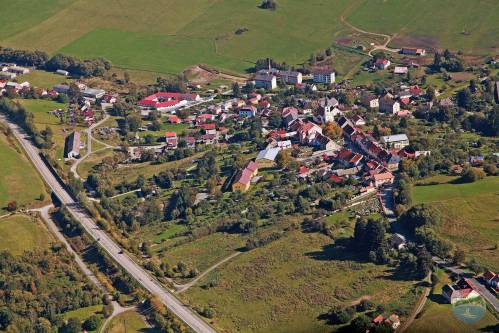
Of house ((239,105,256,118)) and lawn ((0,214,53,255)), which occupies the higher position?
house ((239,105,256,118))

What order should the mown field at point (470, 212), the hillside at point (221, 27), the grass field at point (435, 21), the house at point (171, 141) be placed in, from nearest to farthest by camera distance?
the mown field at point (470, 212), the house at point (171, 141), the grass field at point (435, 21), the hillside at point (221, 27)

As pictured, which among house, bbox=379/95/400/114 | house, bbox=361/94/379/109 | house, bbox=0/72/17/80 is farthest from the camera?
house, bbox=0/72/17/80

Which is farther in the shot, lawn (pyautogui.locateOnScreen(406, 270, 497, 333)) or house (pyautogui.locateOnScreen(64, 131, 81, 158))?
house (pyautogui.locateOnScreen(64, 131, 81, 158))

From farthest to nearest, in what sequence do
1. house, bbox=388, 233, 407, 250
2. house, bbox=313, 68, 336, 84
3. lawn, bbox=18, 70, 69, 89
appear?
lawn, bbox=18, 70, 69, 89, house, bbox=313, 68, 336, 84, house, bbox=388, 233, 407, 250

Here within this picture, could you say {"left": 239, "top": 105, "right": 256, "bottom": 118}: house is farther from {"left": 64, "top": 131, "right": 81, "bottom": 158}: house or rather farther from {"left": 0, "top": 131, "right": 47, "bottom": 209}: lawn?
{"left": 0, "top": 131, "right": 47, "bottom": 209}: lawn

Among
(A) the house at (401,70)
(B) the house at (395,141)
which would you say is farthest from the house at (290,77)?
(B) the house at (395,141)

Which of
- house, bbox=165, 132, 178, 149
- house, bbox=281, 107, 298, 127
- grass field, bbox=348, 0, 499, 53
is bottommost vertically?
house, bbox=165, 132, 178, 149

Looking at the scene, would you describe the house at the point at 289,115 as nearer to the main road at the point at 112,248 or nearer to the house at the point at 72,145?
the house at the point at 72,145

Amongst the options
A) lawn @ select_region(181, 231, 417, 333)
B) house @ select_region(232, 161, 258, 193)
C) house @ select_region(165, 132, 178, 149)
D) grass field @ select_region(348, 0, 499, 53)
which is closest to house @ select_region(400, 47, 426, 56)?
grass field @ select_region(348, 0, 499, 53)
